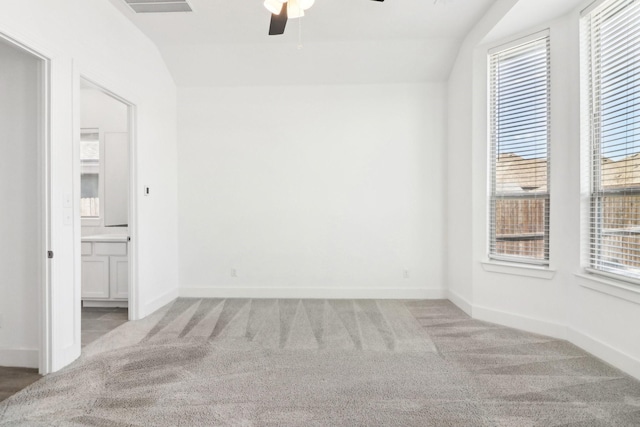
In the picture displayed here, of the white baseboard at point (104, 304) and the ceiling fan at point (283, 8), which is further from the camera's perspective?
the white baseboard at point (104, 304)

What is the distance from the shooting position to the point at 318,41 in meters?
3.90

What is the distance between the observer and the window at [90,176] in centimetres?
459

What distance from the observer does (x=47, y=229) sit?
2.42 metres

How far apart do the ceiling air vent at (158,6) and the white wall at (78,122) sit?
0.26 meters

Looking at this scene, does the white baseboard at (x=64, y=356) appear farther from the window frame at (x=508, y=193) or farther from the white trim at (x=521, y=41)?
the white trim at (x=521, y=41)

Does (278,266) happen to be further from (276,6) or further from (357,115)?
(276,6)

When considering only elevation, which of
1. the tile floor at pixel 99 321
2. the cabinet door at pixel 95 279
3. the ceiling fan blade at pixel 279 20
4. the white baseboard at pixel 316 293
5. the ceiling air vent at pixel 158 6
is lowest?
the tile floor at pixel 99 321

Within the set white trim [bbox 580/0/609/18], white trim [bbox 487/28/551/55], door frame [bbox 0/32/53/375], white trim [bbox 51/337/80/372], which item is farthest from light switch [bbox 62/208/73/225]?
white trim [bbox 580/0/609/18]

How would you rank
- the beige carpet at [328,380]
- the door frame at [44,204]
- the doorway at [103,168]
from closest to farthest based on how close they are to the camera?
the beige carpet at [328,380] < the door frame at [44,204] < the doorway at [103,168]

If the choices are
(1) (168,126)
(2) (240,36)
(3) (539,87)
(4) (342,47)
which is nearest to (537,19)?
(3) (539,87)

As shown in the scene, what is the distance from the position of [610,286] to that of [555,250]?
0.58 m

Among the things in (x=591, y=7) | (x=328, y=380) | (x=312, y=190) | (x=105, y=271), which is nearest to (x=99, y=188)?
(x=105, y=271)

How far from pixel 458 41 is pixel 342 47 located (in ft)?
4.46

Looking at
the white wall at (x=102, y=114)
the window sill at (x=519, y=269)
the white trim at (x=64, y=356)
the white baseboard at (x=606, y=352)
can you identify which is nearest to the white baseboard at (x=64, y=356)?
the white trim at (x=64, y=356)
